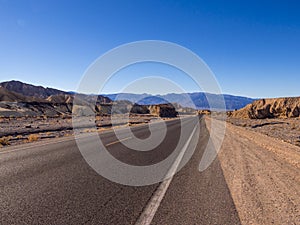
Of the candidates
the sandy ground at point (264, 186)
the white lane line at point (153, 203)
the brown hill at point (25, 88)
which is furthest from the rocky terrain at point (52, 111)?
the sandy ground at point (264, 186)

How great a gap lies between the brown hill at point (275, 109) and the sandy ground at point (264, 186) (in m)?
60.1

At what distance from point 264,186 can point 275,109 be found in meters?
69.2

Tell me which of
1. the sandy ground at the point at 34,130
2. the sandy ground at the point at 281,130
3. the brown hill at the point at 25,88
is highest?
the brown hill at the point at 25,88

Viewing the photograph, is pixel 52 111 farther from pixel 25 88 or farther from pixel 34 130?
pixel 25 88

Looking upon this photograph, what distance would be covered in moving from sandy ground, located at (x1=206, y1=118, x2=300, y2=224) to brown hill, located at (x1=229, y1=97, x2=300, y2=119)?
60.1 meters

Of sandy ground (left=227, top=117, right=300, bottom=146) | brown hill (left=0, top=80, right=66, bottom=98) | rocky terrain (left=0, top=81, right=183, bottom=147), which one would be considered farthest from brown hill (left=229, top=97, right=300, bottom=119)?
brown hill (left=0, top=80, right=66, bottom=98)

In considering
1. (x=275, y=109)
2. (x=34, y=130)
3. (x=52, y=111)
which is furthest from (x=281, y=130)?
(x=52, y=111)

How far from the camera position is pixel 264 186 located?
6098mm

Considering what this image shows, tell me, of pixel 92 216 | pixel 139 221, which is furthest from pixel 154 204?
pixel 92 216

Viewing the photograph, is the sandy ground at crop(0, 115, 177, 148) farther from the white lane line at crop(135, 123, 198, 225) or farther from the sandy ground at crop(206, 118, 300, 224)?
the sandy ground at crop(206, 118, 300, 224)

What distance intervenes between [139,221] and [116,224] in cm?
36

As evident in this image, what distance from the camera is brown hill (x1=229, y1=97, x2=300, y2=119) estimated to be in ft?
207

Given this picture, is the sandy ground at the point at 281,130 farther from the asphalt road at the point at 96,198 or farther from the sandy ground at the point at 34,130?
the sandy ground at the point at 34,130

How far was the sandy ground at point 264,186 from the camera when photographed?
4355mm
